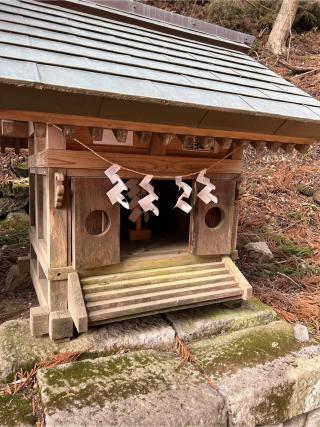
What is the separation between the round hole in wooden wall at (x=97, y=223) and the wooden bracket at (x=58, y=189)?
265 millimetres

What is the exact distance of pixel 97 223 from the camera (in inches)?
94.1

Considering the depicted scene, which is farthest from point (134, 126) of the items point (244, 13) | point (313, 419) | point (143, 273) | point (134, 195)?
point (244, 13)

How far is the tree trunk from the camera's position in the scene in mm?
9688

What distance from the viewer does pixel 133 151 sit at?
2422mm

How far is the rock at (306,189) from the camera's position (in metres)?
6.02

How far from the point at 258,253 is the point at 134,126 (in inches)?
115

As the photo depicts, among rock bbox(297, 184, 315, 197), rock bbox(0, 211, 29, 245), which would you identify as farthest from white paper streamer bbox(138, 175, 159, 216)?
rock bbox(297, 184, 315, 197)

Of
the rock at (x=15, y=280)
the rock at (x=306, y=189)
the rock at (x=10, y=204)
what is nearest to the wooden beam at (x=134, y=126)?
the rock at (x=15, y=280)

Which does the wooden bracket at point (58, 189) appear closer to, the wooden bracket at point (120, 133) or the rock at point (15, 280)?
the wooden bracket at point (120, 133)

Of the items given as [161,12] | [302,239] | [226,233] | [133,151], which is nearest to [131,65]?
[133,151]

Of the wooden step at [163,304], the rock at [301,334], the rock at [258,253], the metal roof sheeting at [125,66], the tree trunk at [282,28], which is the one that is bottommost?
the rock at [258,253]

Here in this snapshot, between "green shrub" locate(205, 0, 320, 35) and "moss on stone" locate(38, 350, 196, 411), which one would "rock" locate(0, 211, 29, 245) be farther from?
"green shrub" locate(205, 0, 320, 35)

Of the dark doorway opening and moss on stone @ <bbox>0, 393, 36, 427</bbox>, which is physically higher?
the dark doorway opening

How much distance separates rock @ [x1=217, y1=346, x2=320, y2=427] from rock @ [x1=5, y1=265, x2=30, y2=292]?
8.15ft
